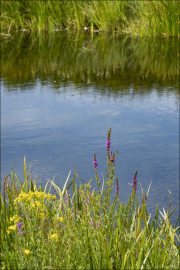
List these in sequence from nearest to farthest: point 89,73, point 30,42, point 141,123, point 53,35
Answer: point 141,123, point 89,73, point 30,42, point 53,35

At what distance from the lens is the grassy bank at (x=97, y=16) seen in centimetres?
1032

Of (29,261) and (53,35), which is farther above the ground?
(53,35)

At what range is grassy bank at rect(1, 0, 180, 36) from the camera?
1032 cm

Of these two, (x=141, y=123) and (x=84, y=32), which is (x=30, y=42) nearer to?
(x=84, y=32)

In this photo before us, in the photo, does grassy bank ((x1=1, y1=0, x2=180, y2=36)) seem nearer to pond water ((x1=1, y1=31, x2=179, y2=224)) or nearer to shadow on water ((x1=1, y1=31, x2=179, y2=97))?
shadow on water ((x1=1, y1=31, x2=179, y2=97))

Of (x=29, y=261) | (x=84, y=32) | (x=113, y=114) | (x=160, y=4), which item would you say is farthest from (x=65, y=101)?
(x=84, y=32)

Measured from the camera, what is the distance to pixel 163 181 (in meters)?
3.03

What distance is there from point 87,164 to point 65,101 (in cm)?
191

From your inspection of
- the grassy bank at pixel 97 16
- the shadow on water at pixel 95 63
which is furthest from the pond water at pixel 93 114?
the grassy bank at pixel 97 16

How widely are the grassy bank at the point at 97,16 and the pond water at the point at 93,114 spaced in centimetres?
215

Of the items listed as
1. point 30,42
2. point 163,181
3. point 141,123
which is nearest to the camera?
point 163,181

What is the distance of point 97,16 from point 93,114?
26.7 feet

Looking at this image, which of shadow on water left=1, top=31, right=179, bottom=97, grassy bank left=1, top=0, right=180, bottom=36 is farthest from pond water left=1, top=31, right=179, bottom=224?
grassy bank left=1, top=0, right=180, bottom=36

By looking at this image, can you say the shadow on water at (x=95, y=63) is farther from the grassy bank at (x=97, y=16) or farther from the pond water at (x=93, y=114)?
the grassy bank at (x=97, y=16)
